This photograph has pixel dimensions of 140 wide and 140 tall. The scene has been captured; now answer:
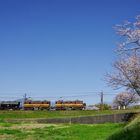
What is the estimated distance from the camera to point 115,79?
172 ft

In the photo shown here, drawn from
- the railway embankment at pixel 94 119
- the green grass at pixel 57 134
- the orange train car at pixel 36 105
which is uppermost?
the orange train car at pixel 36 105

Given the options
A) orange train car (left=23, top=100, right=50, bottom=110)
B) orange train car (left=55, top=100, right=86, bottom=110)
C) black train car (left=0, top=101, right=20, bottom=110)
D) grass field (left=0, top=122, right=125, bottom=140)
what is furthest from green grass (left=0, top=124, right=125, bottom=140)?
black train car (left=0, top=101, right=20, bottom=110)

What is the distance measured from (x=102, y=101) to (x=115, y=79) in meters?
44.6

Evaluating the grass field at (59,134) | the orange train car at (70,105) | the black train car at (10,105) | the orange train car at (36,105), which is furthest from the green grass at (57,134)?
the black train car at (10,105)

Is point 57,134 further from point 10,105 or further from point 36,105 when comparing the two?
point 10,105

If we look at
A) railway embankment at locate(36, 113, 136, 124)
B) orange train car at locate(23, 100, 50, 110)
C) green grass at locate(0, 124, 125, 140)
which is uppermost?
orange train car at locate(23, 100, 50, 110)

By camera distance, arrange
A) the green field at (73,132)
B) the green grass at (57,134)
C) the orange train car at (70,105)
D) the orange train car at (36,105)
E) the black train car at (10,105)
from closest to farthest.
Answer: the green field at (73,132), the green grass at (57,134), the orange train car at (36,105), the orange train car at (70,105), the black train car at (10,105)

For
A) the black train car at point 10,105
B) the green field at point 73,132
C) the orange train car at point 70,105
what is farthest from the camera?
the black train car at point 10,105

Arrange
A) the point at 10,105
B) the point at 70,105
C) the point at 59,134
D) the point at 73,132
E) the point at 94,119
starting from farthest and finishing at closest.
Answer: the point at 10,105, the point at 70,105, the point at 94,119, the point at 73,132, the point at 59,134

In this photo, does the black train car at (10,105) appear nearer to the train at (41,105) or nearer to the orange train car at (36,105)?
the train at (41,105)

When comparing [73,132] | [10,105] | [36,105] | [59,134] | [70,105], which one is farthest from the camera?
[10,105]

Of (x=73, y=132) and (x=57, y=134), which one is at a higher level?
(x=73, y=132)

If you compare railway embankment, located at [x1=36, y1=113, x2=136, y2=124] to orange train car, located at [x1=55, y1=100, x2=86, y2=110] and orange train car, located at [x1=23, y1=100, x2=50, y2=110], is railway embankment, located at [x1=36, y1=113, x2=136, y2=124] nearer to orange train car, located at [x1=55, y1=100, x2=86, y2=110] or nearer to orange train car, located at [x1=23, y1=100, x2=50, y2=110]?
orange train car, located at [x1=55, y1=100, x2=86, y2=110]

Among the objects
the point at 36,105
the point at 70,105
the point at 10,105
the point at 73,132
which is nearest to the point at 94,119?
the point at 73,132
